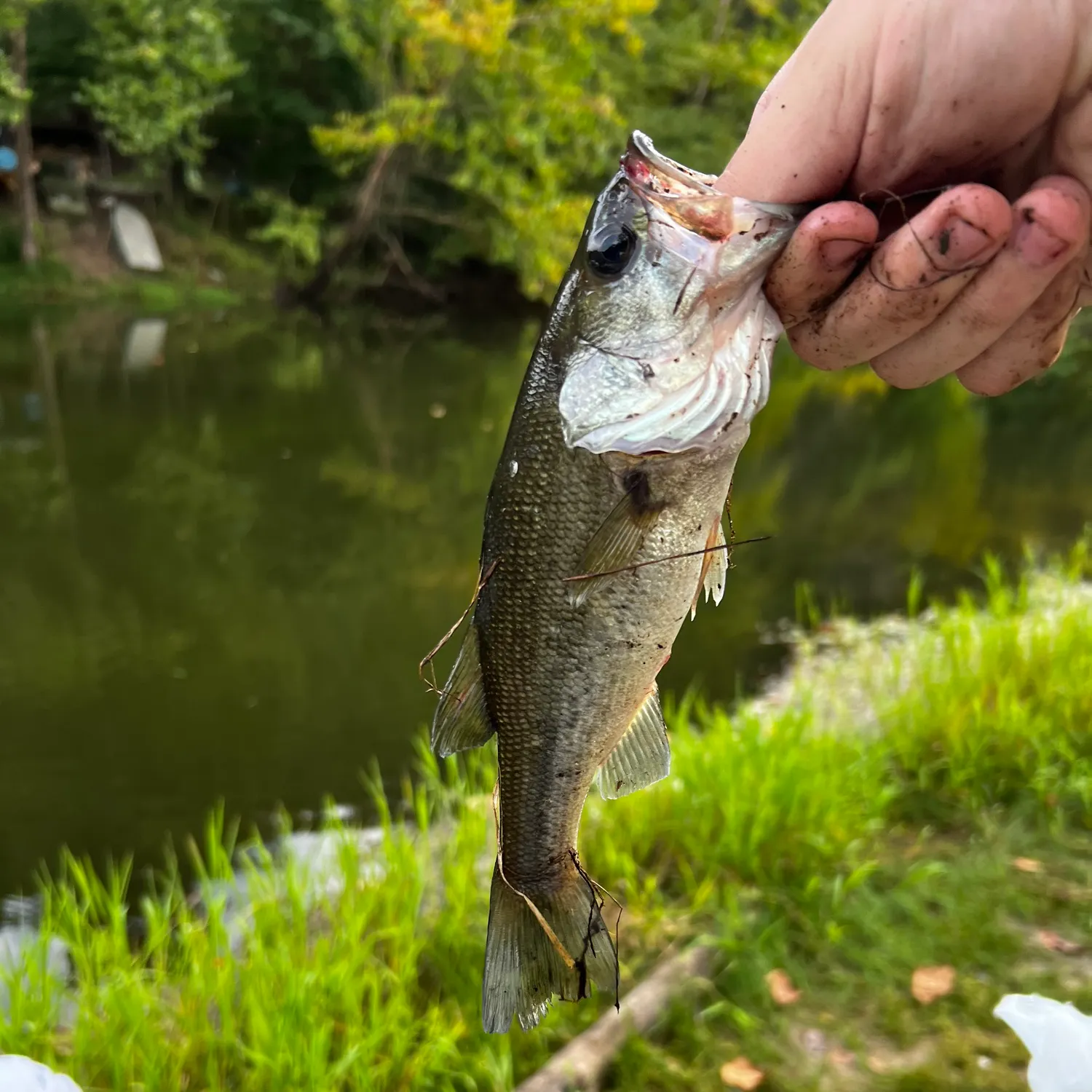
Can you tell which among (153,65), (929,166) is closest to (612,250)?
(929,166)

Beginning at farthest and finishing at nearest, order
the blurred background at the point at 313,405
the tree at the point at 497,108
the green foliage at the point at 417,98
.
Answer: the green foliage at the point at 417,98
the tree at the point at 497,108
the blurred background at the point at 313,405

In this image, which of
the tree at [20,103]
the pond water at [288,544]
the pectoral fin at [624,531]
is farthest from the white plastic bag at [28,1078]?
the tree at [20,103]

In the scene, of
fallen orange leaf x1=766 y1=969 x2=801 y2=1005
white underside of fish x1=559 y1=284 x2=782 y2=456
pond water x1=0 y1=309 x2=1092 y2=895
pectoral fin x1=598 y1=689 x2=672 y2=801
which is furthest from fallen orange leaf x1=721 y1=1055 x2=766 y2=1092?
pond water x1=0 y1=309 x2=1092 y2=895

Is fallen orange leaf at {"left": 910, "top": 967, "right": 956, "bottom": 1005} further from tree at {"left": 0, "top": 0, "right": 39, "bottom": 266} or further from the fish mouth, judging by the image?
tree at {"left": 0, "top": 0, "right": 39, "bottom": 266}

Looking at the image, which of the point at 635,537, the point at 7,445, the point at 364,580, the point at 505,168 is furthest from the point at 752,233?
the point at 505,168

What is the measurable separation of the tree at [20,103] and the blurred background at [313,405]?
A: 111 mm

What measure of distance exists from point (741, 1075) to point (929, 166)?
2.17 metres

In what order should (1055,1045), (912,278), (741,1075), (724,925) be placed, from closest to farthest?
(912,278), (1055,1045), (741,1075), (724,925)

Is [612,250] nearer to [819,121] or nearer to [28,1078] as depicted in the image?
[819,121]

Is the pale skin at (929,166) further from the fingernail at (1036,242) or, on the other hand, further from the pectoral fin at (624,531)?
the pectoral fin at (624,531)

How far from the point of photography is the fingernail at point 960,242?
1504 millimetres

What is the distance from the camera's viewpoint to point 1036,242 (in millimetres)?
1558

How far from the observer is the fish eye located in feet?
4.96

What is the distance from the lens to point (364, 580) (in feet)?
23.6
